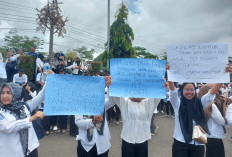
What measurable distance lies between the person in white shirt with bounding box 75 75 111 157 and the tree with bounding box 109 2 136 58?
9180mm

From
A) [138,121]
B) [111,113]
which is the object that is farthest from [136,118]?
[111,113]

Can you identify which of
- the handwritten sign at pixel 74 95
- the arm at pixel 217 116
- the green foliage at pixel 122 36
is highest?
the green foliage at pixel 122 36

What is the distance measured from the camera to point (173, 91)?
2586mm

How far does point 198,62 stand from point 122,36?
9.41 metres

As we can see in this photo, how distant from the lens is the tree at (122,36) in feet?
37.5

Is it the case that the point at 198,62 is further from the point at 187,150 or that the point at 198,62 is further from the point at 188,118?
→ the point at 187,150

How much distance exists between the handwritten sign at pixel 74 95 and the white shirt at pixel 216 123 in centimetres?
181

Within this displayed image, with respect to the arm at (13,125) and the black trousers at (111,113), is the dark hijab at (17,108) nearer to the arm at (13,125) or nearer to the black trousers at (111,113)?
the arm at (13,125)

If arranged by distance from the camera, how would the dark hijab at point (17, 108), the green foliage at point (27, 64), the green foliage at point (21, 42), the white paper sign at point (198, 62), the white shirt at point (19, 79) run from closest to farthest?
the dark hijab at point (17, 108), the white paper sign at point (198, 62), the white shirt at point (19, 79), the green foliage at point (27, 64), the green foliage at point (21, 42)

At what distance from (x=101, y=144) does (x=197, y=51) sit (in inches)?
76.0

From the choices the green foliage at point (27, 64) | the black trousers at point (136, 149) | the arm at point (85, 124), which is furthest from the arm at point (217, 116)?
the green foliage at point (27, 64)

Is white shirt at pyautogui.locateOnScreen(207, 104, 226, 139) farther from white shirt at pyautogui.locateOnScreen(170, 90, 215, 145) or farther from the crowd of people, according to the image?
white shirt at pyautogui.locateOnScreen(170, 90, 215, 145)

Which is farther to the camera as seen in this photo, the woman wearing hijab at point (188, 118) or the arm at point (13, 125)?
the woman wearing hijab at point (188, 118)

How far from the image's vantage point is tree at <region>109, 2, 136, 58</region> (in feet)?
37.5
